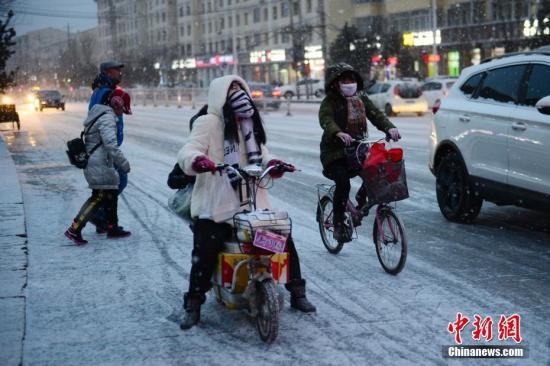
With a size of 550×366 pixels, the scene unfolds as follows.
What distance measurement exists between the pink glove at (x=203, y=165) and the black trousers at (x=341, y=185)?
218 cm

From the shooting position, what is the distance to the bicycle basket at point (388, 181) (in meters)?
6.56

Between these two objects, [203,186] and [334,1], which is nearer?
[203,186]

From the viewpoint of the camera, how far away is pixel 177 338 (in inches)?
207

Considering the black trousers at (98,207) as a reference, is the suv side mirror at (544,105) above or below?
above

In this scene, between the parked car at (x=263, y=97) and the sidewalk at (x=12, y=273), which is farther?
the parked car at (x=263, y=97)

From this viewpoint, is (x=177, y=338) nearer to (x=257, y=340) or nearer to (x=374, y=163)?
(x=257, y=340)

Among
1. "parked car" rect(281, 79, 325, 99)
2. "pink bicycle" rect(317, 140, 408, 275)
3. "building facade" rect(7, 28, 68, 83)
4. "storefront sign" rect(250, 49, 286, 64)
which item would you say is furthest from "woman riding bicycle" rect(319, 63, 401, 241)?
"building facade" rect(7, 28, 68, 83)

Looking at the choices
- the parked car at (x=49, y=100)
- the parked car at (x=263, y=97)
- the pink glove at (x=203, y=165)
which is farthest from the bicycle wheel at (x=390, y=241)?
the parked car at (x=49, y=100)

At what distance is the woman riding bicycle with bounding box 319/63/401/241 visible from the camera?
274 inches

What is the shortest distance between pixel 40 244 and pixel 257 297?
13.2ft

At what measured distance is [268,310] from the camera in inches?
197

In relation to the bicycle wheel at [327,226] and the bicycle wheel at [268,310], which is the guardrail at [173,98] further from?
the bicycle wheel at [268,310]

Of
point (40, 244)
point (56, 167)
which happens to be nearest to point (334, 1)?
point (56, 167)

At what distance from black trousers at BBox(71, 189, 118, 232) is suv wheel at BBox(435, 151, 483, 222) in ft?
12.0
